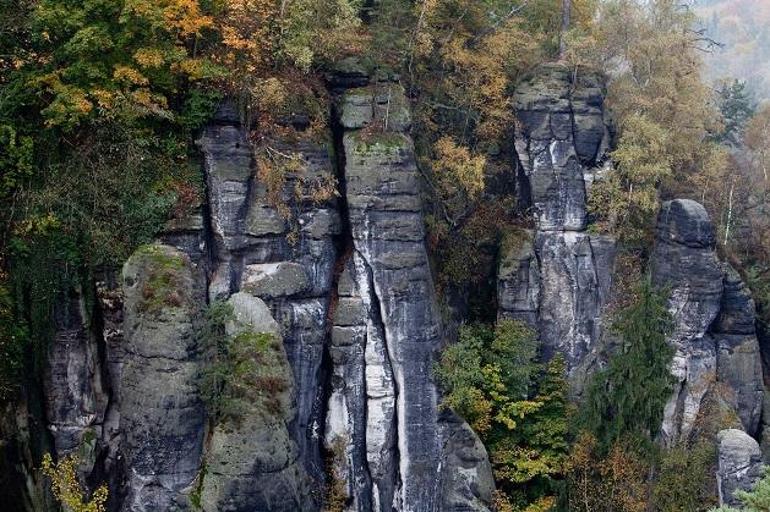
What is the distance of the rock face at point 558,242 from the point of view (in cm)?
2462

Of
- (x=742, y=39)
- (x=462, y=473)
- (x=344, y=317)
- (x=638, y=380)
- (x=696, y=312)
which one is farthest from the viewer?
(x=742, y=39)

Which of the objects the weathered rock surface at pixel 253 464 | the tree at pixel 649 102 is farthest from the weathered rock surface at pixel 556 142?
the weathered rock surface at pixel 253 464

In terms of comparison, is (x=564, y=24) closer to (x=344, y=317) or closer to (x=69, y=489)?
(x=344, y=317)

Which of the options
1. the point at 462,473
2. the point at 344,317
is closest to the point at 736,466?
the point at 462,473

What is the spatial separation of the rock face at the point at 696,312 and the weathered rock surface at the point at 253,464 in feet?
45.5

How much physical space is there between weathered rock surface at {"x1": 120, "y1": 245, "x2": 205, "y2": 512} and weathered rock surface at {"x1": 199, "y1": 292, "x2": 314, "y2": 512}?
687mm

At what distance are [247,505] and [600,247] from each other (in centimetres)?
1483

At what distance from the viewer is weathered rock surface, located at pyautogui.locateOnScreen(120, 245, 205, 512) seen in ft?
53.4

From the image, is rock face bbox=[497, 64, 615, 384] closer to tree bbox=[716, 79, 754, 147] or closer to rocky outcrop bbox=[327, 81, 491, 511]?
rocky outcrop bbox=[327, 81, 491, 511]

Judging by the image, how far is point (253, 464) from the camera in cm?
1622

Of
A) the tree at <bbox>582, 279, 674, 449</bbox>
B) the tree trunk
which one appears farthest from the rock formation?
the tree at <bbox>582, 279, 674, 449</bbox>

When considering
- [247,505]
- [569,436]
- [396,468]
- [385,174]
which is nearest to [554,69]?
[385,174]

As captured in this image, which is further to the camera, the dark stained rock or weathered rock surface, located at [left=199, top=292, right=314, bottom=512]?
the dark stained rock

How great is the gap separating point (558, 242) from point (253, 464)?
13445 mm
